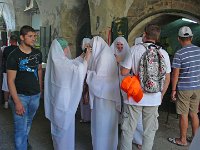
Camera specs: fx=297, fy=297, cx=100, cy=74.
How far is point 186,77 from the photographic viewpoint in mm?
3922

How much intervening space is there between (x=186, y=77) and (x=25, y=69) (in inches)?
82.0

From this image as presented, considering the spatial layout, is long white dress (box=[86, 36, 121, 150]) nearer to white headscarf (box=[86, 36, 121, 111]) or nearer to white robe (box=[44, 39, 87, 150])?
white headscarf (box=[86, 36, 121, 111])

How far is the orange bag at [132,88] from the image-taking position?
2.94 m

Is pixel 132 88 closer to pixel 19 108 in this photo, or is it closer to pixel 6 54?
pixel 19 108

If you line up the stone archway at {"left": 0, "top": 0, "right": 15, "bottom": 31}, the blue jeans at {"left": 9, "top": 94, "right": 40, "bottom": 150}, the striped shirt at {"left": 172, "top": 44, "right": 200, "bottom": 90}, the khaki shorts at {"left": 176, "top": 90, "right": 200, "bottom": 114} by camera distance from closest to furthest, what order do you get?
the blue jeans at {"left": 9, "top": 94, "right": 40, "bottom": 150}
the striped shirt at {"left": 172, "top": 44, "right": 200, "bottom": 90}
the khaki shorts at {"left": 176, "top": 90, "right": 200, "bottom": 114}
the stone archway at {"left": 0, "top": 0, "right": 15, "bottom": 31}

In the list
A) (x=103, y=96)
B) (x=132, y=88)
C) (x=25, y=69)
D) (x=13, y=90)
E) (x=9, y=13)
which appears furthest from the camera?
(x=9, y=13)

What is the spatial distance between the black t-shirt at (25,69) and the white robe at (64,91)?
263 millimetres

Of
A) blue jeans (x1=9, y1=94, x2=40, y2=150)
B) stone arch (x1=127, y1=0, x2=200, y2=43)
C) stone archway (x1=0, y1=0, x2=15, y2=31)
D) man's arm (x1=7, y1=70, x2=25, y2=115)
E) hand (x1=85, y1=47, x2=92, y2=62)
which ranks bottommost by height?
blue jeans (x1=9, y1=94, x2=40, y2=150)

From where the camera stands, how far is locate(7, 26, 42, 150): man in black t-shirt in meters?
3.07

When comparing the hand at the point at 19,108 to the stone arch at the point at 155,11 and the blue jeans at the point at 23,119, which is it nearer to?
the blue jeans at the point at 23,119

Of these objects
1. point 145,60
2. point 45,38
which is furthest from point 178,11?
point 45,38

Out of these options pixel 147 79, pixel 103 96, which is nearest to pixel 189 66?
pixel 147 79

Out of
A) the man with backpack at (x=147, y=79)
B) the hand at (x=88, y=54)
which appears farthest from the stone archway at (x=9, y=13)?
the man with backpack at (x=147, y=79)

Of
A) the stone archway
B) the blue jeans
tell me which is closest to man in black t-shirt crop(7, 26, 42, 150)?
the blue jeans
